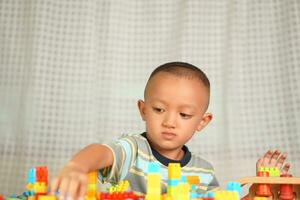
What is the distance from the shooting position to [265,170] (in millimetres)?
988

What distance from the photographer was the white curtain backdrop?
5.61ft

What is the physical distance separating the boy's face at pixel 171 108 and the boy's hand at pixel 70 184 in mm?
382

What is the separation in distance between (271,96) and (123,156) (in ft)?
3.34

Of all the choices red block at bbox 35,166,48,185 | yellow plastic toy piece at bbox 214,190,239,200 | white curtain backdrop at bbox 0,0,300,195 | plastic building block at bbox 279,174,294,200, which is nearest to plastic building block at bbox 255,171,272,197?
plastic building block at bbox 279,174,294,200

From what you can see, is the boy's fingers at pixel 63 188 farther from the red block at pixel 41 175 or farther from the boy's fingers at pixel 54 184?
the red block at pixel 41 175

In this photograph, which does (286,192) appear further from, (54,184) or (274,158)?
(54,184)

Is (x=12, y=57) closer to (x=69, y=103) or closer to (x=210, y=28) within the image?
(x=69, y=103)

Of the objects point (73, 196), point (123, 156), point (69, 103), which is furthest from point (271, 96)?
point (73, 196)

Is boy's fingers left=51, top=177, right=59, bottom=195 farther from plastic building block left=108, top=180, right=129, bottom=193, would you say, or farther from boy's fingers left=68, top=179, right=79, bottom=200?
plastic building block left=108, top=180, right=129, bottom=193

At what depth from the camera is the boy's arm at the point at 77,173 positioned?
1.77 ft

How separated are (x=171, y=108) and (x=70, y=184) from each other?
41cm

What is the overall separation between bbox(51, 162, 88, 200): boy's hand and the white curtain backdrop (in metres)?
1.15

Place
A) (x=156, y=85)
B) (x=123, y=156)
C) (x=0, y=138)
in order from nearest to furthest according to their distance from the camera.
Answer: (x=123, y=156) < (x=156, y=85) < (x=0, y=138)

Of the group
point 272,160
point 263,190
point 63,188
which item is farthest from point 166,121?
point 63,188
